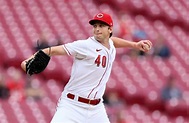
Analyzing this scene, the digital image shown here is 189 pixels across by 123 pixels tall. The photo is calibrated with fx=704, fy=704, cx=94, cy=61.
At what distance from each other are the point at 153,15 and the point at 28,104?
255 inches

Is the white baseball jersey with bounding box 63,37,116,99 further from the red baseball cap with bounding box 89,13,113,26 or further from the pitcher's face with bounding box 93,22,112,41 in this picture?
the red baseball cap with bounding box 89,13,113,26

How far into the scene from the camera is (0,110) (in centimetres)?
1046

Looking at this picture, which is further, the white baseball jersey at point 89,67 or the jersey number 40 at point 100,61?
the jersey number 40 at point 100,61

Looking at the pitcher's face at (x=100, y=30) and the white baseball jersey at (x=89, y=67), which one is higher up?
the pitcher's face at (x=100, y=30)

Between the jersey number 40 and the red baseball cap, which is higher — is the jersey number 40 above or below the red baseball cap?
below

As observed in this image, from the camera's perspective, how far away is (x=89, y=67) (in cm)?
625

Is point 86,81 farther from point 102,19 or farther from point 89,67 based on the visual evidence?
point 102,19

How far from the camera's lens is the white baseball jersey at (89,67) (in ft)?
20.3

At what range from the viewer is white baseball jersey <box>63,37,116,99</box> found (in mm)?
6180

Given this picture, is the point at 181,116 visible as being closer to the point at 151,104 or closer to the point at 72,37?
the point at 151,104

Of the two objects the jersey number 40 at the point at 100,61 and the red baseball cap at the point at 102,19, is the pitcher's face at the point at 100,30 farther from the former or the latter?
the jersey number 40 at the point at 100,61

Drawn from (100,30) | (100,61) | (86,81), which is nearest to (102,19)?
(100,30)

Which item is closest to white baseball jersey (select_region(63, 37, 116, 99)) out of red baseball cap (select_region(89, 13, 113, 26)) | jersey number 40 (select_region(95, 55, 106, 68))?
jersey number 40 (select_region(95, 55, 106, 68))

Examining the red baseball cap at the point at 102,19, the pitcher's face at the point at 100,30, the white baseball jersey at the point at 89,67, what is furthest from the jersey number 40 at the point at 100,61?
the red baseball cap at the point at 102,19
